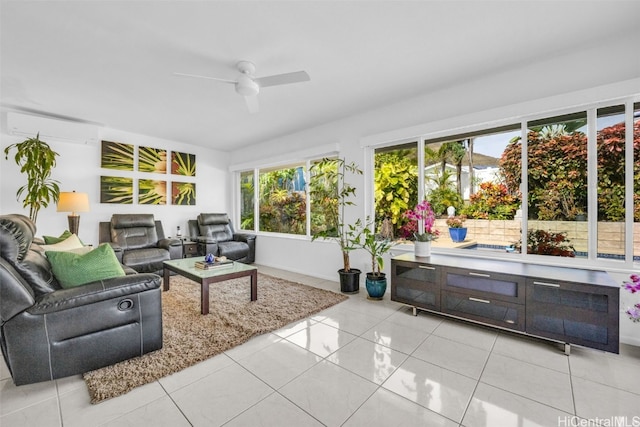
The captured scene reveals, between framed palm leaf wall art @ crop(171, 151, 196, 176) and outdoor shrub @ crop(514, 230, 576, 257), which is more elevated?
framed palm leaf wall art @ crop(171, 151, 196, 176)

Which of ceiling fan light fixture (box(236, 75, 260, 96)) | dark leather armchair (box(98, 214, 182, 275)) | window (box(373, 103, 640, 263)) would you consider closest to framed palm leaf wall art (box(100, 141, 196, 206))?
dark leather armchair (box(98, 214, 182, 275))

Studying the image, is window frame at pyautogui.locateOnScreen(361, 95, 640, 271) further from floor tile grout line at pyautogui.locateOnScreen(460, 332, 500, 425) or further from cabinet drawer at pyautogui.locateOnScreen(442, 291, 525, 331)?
floor tile grout line at pyautogui.locateOnScreen(460, 332, 500, 425)

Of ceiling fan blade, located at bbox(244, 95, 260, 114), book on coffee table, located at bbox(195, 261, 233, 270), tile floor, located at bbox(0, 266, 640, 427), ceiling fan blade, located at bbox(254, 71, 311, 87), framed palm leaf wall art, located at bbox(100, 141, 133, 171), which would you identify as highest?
ceiling fan blade, located at bbox(254, 71, 311, 87)

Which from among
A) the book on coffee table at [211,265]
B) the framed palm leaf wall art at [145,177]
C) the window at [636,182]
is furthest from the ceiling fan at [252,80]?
the framed palm leaf wall art at [145,177]

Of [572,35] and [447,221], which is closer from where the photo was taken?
[572,35]

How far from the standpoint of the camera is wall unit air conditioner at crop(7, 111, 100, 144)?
148 inches

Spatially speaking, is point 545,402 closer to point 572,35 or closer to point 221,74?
point 572,35

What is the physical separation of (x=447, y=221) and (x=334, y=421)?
2.60m

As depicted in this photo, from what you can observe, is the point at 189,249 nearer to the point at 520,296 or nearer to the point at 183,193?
the point at 183,193

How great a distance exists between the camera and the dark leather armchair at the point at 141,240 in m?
4.12

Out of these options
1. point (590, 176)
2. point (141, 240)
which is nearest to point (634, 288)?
point (590, 176)

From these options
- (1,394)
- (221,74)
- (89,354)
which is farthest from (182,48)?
(1,394)

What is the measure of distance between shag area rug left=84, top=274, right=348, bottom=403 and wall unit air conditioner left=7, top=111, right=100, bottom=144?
106 inches

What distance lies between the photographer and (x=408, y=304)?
2.94 meters
